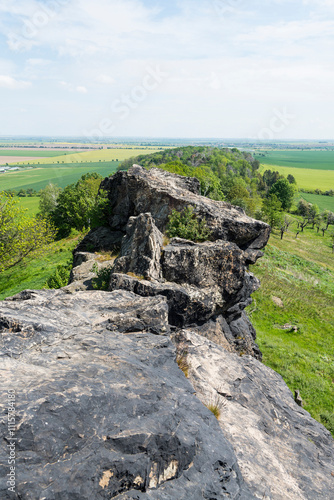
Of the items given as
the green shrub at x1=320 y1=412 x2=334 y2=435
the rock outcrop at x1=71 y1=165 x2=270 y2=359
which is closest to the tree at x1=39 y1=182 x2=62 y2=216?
the rock outcrop at x1=71 y1=165 x2=270 y2=359

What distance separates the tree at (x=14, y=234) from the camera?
96.7ft

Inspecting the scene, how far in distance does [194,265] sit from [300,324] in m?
24.1

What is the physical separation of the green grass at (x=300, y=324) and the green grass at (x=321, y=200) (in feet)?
288

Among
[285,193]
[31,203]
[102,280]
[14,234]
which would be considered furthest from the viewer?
[285,193]

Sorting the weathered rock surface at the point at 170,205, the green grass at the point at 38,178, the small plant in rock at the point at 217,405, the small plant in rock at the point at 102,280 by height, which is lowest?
the green grass at the point at 38,178

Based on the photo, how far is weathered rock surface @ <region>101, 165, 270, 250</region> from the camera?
2138 cm

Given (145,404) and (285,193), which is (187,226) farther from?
(285,193)

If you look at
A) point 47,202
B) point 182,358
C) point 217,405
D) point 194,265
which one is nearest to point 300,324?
point 194,265

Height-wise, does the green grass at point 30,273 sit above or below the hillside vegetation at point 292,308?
above

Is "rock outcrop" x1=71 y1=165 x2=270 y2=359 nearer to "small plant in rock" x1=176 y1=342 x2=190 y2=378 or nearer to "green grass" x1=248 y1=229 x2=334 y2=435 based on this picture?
"small plant in rock" x1=176 y1=342 x2=190 y2=378

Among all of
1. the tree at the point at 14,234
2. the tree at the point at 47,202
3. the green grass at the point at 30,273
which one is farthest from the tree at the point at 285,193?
the tree at the point at 14,234

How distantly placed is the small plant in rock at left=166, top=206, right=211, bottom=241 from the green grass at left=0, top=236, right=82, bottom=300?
16.4m

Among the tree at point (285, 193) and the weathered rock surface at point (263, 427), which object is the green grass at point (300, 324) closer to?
the weathered rock surface at point (263, 427)

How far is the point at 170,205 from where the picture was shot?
2306 cm
